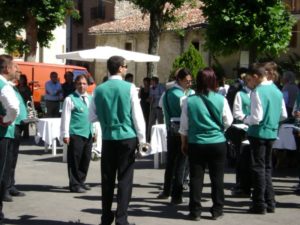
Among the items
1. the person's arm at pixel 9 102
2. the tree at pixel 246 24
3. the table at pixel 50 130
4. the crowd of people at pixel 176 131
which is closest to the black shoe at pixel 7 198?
the crowd of people at pixel 176 131

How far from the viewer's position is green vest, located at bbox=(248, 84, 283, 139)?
7688 mm

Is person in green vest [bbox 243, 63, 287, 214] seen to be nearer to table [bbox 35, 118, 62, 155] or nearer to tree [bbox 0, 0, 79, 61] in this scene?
table [bbox 35, 118, 62, 155]

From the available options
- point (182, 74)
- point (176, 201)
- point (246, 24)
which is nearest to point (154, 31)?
point (246, 24)

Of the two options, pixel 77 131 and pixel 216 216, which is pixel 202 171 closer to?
pixel 216 216

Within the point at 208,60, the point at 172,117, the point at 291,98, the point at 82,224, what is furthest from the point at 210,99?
the point at 208,60

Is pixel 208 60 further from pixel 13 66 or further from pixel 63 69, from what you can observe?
pixel 13 66

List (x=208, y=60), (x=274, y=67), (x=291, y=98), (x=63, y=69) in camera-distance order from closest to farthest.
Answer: (x=274, y=67), (x=291, y=98), (x=63, y=69), (x=208, y=60)

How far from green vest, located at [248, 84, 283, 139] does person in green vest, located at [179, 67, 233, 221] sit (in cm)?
51

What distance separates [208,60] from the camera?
→ 37.9 meters

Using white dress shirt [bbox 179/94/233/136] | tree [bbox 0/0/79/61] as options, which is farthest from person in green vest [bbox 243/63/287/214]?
tree [bbox 0/0/79/61]

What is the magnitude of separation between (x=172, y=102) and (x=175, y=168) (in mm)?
915

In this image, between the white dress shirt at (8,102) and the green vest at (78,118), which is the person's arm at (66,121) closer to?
the green vest at (78,118)

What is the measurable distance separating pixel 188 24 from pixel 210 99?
31861mm

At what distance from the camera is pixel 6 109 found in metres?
6.66
